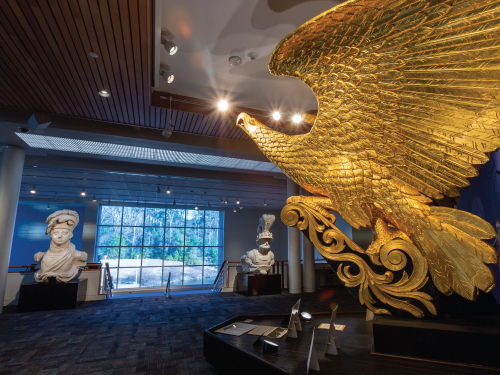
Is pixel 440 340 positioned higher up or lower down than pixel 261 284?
higher up

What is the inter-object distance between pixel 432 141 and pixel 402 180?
10.5 inches

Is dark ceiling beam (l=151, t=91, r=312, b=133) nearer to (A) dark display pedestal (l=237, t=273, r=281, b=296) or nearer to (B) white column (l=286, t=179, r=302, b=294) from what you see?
(B) white column (l=286, t=179, r=302, b=294)

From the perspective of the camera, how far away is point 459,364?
1.42 meters

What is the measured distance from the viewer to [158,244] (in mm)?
12531

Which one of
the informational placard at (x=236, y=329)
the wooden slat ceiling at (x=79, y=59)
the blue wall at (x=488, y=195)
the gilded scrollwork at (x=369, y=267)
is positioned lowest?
the informational placard at (x=236, y=329)

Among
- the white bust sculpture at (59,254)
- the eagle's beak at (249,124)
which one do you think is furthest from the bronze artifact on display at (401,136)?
the white bust sculpture at (59,254)

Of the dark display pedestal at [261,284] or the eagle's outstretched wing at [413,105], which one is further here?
the dark display pedestal at [261,284]

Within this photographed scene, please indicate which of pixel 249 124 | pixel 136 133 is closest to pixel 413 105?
pixel 249 124

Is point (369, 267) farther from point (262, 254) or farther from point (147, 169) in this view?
point (147, 169)

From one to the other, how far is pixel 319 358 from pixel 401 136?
1401 millimetres

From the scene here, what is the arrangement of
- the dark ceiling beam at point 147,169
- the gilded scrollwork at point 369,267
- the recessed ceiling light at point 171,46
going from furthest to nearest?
the dark ceiling beam at point 147,169 < the recessed ceiling light at point 171,46 < the gilded scrollwork at point 369,267

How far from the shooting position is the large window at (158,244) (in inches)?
467

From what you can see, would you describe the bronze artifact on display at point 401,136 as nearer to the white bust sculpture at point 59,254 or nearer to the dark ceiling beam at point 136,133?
the dark ceiling beam at point 136,133

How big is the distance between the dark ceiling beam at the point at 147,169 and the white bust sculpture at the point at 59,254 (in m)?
1.62
